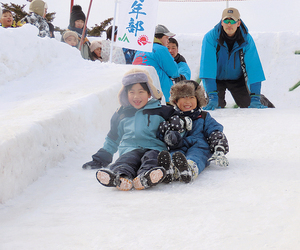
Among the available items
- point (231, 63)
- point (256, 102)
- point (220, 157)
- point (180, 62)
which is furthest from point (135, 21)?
point (220, 157)

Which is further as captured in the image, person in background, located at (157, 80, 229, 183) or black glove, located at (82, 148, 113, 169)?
black glove, located at (82, 148, 113, 169)

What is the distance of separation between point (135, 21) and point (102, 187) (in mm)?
3857

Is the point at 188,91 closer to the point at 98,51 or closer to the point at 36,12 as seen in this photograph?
the point at 36,12

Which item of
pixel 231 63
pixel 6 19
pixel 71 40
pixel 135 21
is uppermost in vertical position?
pixel 135 21

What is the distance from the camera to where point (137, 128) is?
8.17ft

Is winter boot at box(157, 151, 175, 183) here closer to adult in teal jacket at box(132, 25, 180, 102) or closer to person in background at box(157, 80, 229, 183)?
person in background at box(157, 80, 229, 183)

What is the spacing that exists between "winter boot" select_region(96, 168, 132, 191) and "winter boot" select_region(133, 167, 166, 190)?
0.05m

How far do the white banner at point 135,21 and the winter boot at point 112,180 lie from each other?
3.49 metres

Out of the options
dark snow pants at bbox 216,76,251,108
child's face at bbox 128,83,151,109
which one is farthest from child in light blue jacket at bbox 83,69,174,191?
dark snow pants at bbox 216,76,251,108

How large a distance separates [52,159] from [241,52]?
3.13 metres

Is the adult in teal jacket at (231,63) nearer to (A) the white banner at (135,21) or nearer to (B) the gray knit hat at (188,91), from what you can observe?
(A) the white banner at (135,21)

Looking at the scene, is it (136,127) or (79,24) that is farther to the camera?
(79,24)

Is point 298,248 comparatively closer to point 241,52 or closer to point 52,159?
point 52,159

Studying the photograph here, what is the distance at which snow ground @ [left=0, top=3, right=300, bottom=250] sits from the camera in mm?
1405
